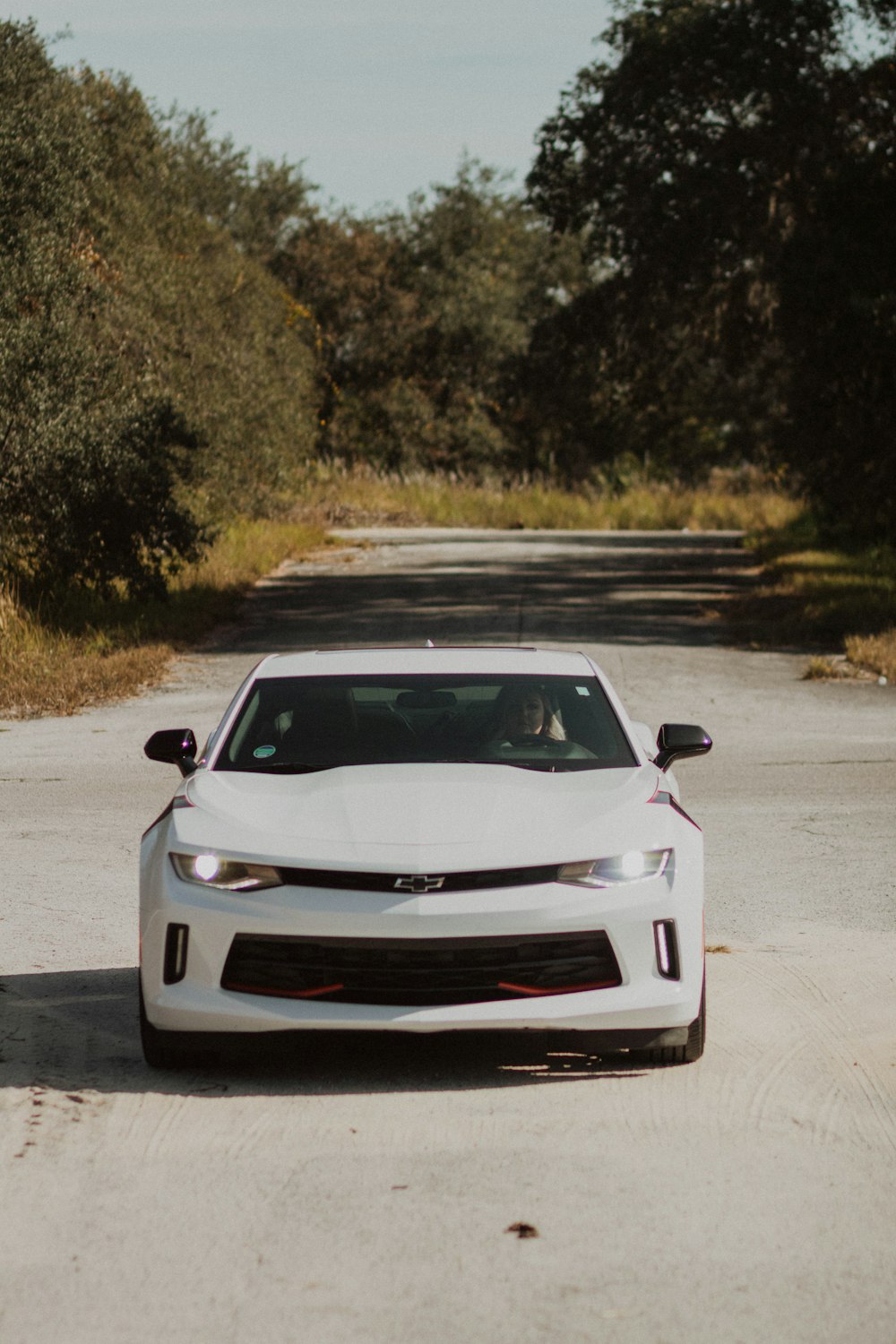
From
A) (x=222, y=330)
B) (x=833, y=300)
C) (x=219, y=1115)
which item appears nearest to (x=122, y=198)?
(x=222, y=330)

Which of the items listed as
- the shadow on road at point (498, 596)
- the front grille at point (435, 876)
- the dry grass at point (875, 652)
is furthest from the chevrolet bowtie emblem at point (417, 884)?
the shadow on road at point (498, 596)

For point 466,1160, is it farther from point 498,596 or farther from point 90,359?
point 498,596

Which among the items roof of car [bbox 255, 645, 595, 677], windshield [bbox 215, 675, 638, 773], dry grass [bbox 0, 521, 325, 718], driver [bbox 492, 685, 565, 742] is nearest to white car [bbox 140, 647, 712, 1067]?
windshield [bbox 215, 675, 638, 773]

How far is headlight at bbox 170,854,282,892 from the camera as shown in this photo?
18.0 feet

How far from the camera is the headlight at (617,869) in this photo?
546 cm

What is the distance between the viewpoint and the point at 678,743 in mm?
6691

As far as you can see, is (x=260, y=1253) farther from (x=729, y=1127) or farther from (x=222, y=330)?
(x=222, y=330)

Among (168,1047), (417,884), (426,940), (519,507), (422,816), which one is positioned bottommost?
(519,507)

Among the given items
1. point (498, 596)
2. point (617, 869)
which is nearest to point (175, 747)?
point (617, 869)

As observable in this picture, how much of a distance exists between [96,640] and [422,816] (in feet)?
51.0

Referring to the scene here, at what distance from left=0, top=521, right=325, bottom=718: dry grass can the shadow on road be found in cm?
61

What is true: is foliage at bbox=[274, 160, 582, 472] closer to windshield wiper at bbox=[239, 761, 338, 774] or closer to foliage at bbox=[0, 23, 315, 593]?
foliage at bbox=[0, 23, 315, 593]

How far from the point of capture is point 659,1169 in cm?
472

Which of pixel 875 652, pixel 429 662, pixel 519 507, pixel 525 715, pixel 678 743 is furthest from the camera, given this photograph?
pixel 519 507
